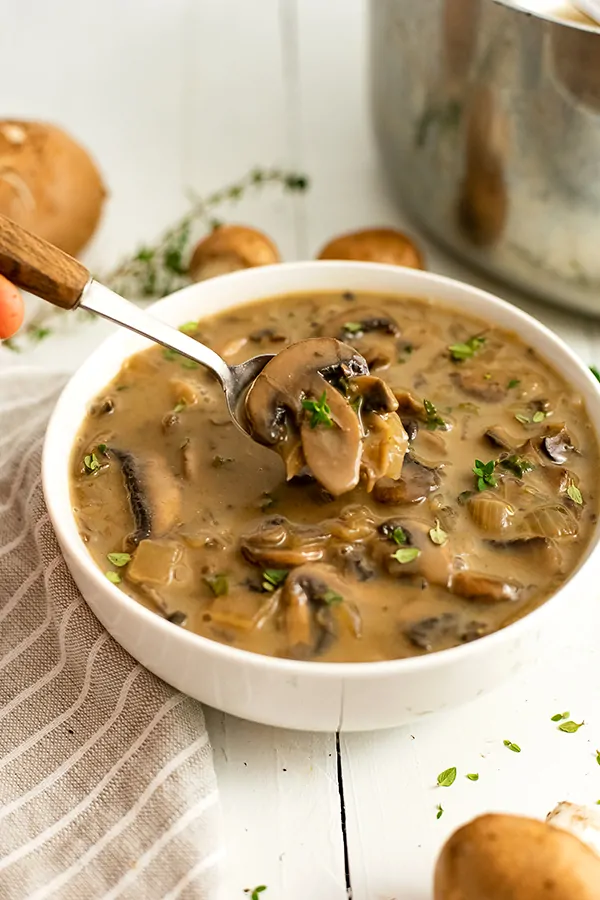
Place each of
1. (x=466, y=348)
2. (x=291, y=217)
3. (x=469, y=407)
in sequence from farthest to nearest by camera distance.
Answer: (x=291, y=217)
(x=466, y=348)
(x=469, y=407)

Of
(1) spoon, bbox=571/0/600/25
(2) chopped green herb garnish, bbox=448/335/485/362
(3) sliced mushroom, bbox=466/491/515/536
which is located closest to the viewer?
(3) sliced mushroom, bbox=466/491/515/536

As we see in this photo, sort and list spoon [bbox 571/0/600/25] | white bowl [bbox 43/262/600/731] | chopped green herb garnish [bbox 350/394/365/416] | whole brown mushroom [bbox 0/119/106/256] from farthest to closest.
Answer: whole brown mushroom [bbox 0/119/106/256] → spoon [bbox 571/0/600/25] → chopped green herb garnish [bbox 350/394/365/416] → white bowl [bbox 43/262/600/731]

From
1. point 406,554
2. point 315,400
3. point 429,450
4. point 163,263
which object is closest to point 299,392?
point 315,400

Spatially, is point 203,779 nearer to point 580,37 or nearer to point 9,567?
point 9,567

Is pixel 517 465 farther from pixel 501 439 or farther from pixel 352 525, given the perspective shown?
pixel 352 525

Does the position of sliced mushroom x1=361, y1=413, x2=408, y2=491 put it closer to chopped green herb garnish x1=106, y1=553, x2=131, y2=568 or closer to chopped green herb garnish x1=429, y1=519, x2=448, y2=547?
chopped green herb garnish x1=429, y1=519, x2=448, y2=547

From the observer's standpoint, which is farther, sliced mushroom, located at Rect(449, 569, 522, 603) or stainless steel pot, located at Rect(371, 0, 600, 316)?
stainless steel pot, located at Rect(371, 0, 600, 316)

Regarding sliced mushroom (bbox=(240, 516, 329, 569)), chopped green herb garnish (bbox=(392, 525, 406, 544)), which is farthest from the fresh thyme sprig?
chopped green herb garnish (bbox=(392, 525, 406, 544))
